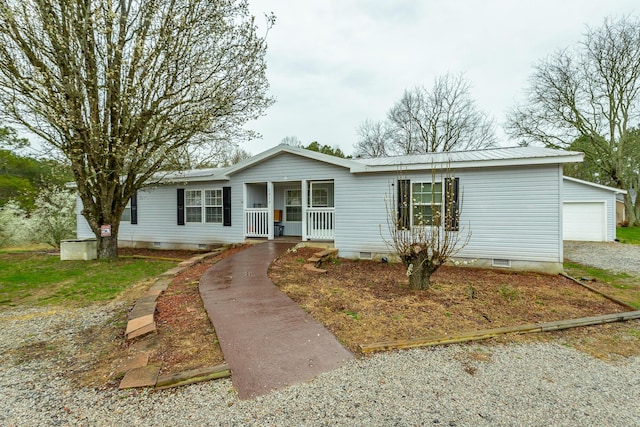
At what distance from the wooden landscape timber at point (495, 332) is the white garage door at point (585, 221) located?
40.5ft

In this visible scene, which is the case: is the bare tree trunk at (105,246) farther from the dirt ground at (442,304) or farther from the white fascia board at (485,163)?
the white fascia board at (485,163)

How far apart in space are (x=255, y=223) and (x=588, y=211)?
51.3 feet

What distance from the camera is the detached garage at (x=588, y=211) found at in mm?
13672

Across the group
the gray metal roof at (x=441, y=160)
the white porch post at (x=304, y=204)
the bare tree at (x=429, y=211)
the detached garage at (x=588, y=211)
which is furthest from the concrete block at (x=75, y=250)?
the detached garage at (x=588, y=211)

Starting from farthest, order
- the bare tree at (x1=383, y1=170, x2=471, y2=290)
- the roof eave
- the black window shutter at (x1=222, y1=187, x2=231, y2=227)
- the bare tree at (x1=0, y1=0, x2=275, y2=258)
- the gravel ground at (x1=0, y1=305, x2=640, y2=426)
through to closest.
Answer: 1. the black window shutter at (x1=222, y1=187, x2=231, y2=227)
2. the roof eave
3. the bare tree at (x1=0, y1=0, x2=275, y2=258)
4. the bare tree at (x1=383, y1=170, x2=471, y2=290)
5. the gravel ground at (x1=0, y1=305, x2=640, y2=426)

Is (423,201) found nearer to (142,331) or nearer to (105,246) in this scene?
(142,331)

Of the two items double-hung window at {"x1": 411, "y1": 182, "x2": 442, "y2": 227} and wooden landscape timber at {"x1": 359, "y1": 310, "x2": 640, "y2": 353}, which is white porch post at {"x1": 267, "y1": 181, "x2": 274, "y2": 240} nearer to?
double-hung window at {"x1": 411, "y1": 182, "x2": 442, "y2": 227}

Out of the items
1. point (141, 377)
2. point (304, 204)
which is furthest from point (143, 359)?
point (304, 204)

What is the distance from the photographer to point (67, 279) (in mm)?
6762

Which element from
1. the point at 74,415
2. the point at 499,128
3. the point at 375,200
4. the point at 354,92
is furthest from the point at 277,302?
the point at 499,128

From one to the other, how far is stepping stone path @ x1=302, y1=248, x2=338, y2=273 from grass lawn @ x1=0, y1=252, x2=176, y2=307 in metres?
3.73

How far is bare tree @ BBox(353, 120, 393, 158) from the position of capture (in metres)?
26.0

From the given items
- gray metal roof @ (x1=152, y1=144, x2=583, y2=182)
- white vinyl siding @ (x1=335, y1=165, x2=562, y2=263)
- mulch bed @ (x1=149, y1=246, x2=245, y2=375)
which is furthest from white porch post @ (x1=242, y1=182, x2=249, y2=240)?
mulch bed @ (x1=149, y1=246, x2=245, y2=375)

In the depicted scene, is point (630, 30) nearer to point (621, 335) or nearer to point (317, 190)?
point (317, 190)
